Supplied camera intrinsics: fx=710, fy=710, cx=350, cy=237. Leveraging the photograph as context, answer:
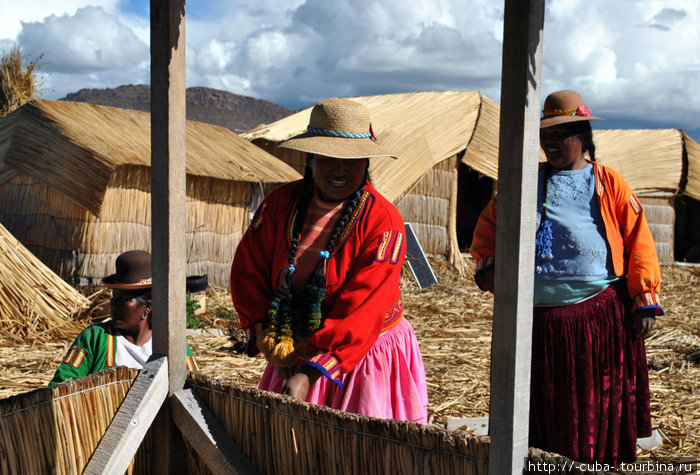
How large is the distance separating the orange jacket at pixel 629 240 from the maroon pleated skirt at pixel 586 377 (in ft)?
0.36

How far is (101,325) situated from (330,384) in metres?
1.06

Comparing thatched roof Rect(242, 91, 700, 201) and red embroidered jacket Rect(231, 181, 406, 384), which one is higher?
thatched roof Rect(242, 91, 700, 201)

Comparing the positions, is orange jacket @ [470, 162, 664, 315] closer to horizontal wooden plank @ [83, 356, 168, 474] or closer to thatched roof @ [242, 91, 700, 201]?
horizontal wooden plank @ [83, 356, 168, 474]

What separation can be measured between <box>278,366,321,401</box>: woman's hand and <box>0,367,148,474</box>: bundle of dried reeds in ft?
1.83

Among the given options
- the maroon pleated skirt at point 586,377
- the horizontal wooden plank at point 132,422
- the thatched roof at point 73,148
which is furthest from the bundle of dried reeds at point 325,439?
the thatched roof at point 73,148

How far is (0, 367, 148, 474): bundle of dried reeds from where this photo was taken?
231 centimetres

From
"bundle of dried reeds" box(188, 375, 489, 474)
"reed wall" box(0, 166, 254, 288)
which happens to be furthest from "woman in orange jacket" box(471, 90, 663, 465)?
"reed wall" box(0, 166, 254, 288)

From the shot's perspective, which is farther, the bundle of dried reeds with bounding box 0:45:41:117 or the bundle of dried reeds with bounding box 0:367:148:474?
the bundle of dried reeds with bounding box 0:45:41:117

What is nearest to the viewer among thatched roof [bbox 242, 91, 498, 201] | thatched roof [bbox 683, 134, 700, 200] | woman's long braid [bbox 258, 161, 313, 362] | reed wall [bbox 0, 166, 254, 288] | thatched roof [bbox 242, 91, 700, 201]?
woman's long braid [bbox 258, 161, 313, 362]

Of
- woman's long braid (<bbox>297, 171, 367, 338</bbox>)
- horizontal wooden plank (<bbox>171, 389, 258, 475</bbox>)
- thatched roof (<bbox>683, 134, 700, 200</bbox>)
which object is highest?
thatched roof (<bbox>683, 134, 700, 200</bbox>)

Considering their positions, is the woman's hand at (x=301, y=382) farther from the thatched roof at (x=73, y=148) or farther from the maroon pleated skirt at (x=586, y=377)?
the thatched roof at (x=73, y=148)

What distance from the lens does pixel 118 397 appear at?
92.8 inches

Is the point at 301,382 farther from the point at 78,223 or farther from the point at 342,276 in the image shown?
the point at 78,223

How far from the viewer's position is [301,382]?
2357mm
